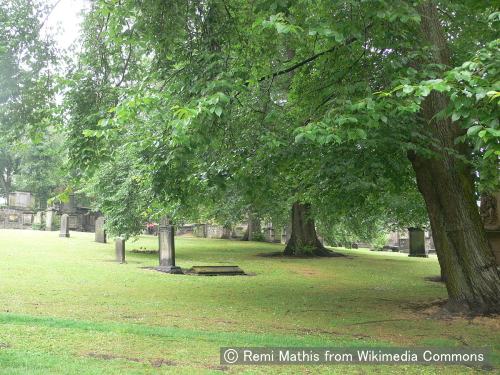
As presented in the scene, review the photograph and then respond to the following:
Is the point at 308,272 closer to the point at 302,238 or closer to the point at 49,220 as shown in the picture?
the point at 302,238

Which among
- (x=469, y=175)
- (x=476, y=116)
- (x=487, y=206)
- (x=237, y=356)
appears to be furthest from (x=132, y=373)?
(x=487, y=206)

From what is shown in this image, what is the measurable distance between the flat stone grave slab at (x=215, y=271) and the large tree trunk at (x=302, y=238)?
779 centimetres

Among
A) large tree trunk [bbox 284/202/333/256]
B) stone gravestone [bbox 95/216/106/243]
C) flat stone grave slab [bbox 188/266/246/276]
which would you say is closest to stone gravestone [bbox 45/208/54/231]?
stone gravestone [bbox 95/216/106/243]

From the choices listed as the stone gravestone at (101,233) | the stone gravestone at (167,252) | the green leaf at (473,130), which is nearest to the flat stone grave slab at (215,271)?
the stone gravestone at (167,252)

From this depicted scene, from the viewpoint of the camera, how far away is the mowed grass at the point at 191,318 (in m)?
5.53

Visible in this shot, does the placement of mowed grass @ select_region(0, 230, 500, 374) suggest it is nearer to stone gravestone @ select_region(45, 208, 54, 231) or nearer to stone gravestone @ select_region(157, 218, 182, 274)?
stone gravestone @ select_region(157, 218, 182, 274)

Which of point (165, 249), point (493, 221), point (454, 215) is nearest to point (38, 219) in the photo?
point (165, 249)

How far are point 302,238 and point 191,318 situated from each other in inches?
632

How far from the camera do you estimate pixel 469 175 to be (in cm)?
943

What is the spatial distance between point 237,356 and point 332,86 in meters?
4.56

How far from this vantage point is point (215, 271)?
15.4 meters

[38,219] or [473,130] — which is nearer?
[473,130]

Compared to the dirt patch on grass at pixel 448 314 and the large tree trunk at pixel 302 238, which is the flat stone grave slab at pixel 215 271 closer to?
the dirt patch on grass at pixel 448 314

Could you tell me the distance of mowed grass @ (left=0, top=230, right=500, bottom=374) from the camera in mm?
5531
